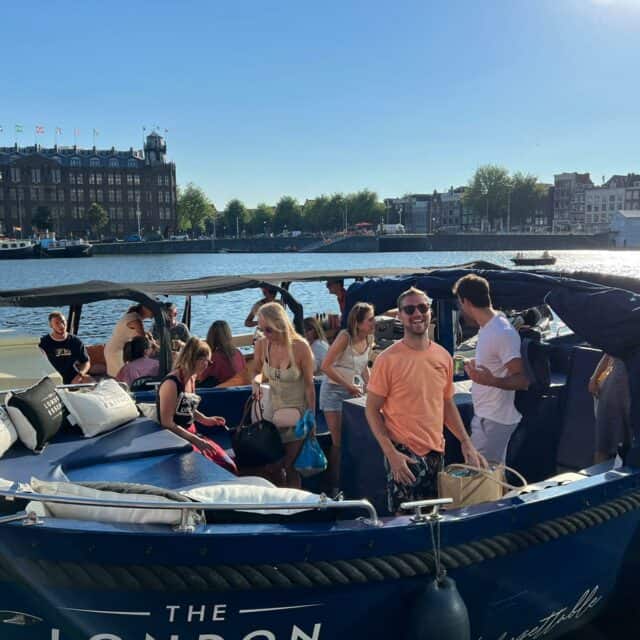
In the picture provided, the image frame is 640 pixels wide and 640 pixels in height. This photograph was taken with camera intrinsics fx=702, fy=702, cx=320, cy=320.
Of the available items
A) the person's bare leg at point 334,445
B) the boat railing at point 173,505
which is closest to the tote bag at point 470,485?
the boat railing at point 173,505

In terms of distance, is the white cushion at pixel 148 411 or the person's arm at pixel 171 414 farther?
the white cushion at pixel 148 411

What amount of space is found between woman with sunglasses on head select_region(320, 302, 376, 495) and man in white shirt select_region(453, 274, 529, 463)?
117cm

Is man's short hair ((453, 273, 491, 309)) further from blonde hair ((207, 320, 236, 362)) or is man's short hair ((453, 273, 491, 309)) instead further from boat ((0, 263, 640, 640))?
blonde hair ((207, 320, 236, 362))

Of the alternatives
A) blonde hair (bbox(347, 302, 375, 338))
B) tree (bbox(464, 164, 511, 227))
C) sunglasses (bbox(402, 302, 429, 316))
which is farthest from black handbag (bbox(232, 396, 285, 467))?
tree (bbox(464, 164, 511, 227))

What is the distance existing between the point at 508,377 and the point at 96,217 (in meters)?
114

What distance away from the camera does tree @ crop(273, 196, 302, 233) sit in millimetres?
135375

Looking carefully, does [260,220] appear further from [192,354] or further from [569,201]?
[192,354]

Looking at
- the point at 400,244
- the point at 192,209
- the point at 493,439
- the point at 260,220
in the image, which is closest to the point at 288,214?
the point at 260,220

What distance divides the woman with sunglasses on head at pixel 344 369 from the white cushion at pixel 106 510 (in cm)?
246

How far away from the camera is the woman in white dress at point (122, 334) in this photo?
325 inches

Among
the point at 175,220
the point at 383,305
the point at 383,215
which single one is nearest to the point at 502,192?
the point at 383,215

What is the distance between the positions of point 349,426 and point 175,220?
4776 inches

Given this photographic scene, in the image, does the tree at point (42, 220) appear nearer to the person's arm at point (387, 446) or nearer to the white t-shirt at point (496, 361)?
the white t-shirt at point (496, 361)

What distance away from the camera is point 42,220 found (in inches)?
4301
